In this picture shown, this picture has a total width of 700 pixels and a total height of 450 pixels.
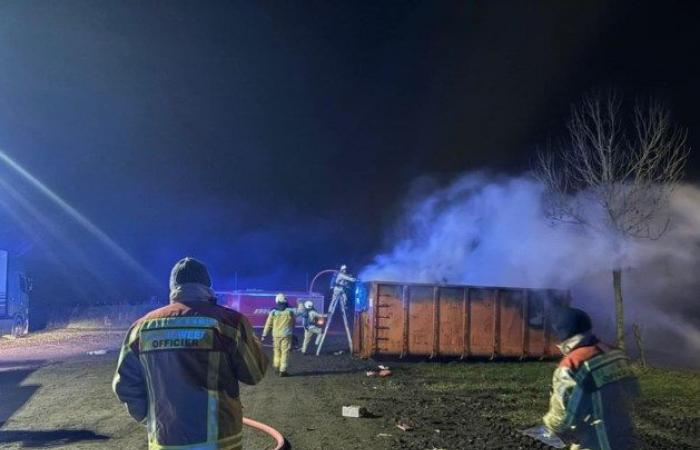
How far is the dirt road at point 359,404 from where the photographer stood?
24.4 ft

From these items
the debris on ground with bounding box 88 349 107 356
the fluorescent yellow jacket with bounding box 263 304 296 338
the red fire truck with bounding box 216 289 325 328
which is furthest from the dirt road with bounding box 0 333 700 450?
the red fire truck with bounding box 216 289 325 328

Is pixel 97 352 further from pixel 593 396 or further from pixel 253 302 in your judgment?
pixel 593 396

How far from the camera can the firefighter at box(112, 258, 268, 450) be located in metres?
3.05

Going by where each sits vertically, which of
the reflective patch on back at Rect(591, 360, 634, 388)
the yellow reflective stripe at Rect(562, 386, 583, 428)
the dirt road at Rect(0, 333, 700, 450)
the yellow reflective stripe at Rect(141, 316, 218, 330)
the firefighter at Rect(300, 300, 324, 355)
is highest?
the yellow reflective stripe at Rect(141, 316, 218, 330)

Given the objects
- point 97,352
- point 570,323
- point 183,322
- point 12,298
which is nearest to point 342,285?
point 97,352

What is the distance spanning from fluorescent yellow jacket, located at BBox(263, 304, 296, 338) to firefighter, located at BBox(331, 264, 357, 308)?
12.6 ft

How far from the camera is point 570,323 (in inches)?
143

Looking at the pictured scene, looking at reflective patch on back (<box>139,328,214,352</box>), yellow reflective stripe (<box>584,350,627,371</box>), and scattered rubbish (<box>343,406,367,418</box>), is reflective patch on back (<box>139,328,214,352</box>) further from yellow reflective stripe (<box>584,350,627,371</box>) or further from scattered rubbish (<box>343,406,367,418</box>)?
scattered rubbish (<box>343,406,367,418</box>)

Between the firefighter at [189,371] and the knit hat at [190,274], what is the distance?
7cm

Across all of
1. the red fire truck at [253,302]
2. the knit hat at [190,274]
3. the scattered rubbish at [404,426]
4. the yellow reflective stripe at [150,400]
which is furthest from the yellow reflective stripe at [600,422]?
the red fire truck at [253,302]

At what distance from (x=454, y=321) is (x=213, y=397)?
12.6 m

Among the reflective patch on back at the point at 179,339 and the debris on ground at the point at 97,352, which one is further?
the debris on ground at the point at 97,352

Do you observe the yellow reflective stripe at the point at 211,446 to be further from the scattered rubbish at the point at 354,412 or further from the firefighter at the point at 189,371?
the scattered rubbish at the point at 354,412

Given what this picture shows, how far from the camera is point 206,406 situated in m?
3.05
